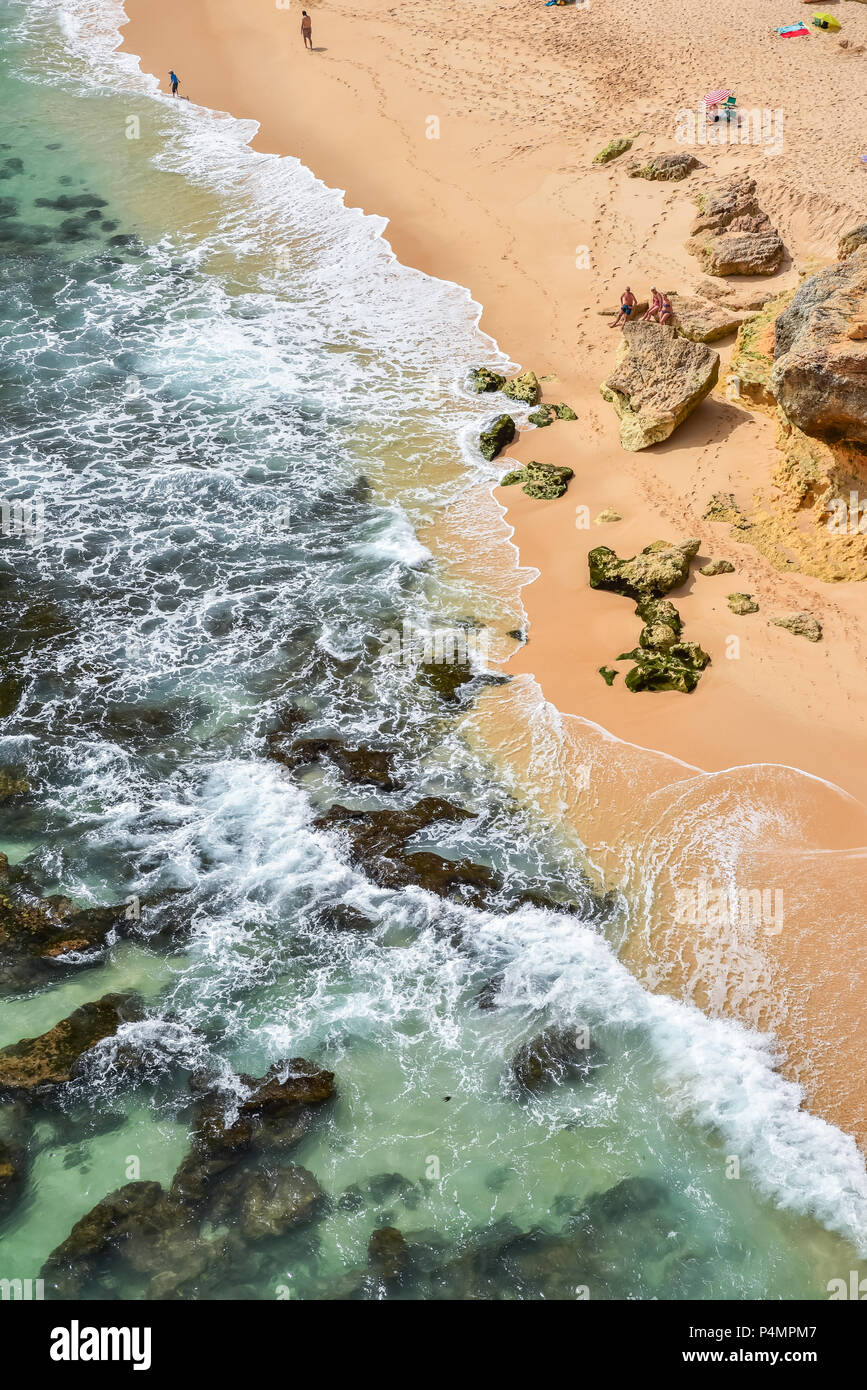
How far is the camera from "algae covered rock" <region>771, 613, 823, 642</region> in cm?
1623

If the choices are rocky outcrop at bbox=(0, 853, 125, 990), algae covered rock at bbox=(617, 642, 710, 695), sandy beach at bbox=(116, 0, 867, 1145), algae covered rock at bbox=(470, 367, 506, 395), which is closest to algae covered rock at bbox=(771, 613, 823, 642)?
sandy beach at bbox=(116, 0, 867, 1145)

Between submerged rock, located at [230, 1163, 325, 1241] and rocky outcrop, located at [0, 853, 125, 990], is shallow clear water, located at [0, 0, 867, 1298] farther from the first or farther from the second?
rocky outcrop, located at [0, 853, 125, 990]

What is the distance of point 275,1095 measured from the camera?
475 inches

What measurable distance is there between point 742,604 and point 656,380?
559 centimetres

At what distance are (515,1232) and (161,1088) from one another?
14.3 feet

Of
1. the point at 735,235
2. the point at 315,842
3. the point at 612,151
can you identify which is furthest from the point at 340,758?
the point at 612,151

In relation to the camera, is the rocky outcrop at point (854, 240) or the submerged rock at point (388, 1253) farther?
the rocky outcrop at point (854, 240)

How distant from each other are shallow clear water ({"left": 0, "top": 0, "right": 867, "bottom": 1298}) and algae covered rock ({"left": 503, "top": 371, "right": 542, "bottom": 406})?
2.73 ft

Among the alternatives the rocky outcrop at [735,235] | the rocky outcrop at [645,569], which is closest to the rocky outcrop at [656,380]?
the rocky outcrop at [645,569]

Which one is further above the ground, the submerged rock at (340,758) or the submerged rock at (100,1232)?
the submerged rock at (340,758)

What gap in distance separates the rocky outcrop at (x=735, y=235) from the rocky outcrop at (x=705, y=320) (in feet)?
4.11

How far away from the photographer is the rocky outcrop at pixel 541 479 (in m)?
20.0

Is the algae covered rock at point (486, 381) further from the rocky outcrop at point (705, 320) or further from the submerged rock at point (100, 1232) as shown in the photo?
the submerged rock at point (100, 1232)
